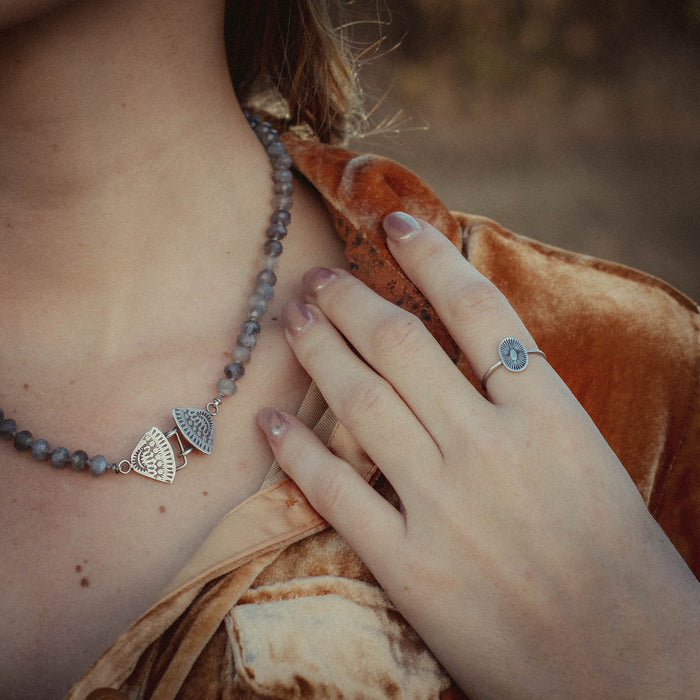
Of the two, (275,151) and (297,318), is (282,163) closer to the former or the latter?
(275,151)

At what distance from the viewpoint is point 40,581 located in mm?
1000

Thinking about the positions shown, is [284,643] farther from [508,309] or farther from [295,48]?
[295,48]

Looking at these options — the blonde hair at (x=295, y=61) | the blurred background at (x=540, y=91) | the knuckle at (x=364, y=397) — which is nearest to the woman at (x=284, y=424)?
the knuckle at (x=364, y=397)

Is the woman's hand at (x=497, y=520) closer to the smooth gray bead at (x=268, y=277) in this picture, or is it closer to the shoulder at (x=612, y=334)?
the shoulder at (x=612, y=334)

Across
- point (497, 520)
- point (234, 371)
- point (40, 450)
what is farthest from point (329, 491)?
point (40, 450)

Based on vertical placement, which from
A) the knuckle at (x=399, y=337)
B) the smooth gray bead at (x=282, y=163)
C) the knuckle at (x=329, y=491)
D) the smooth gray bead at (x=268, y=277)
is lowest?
the knuckle at (x=329, y=491)

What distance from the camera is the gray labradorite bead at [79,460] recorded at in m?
1.10

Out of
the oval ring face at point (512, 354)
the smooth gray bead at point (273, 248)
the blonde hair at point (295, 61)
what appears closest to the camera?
the oval ring face at point (512, 354)

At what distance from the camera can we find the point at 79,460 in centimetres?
110

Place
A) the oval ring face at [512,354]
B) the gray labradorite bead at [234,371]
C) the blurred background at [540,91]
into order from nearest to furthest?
the oval ring face at [512,354]
the gray labradorite bead at [234,371]
the blurred background at [540,91]

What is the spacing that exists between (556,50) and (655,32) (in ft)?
3.68

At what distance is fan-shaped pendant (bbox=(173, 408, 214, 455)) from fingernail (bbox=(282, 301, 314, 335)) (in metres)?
0.24

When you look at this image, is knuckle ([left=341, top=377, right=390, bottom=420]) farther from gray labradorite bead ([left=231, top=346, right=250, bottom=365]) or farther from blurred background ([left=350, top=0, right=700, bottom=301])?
blurred background ([left=350, top=0, right=700, bottom=301])

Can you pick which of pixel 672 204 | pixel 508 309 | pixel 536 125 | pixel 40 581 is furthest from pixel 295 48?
pixel 536 125
